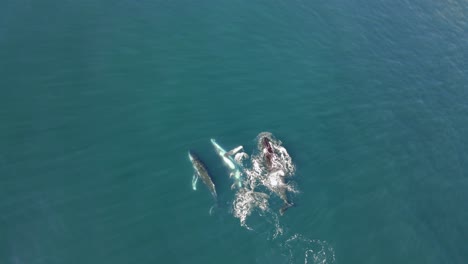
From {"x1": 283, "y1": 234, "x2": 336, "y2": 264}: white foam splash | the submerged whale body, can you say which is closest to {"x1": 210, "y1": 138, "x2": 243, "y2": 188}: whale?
the submerged whale body

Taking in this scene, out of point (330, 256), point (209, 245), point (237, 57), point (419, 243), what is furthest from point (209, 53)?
point (419, 243)

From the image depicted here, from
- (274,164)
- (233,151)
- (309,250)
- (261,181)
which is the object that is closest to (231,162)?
(233,151)

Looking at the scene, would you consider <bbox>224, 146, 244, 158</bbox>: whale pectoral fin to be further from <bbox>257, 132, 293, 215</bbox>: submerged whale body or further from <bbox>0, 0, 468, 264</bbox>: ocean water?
<bbox>257, 132, 293, 215</bbox>: submerged whale body

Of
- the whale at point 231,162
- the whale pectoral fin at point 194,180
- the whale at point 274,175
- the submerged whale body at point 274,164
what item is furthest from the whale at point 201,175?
the whale at point 274,175

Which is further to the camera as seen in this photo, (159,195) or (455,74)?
(455,74)

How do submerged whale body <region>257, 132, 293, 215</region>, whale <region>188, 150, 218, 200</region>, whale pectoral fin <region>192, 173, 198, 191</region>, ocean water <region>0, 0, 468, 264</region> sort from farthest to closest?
submerged whale body <region>257, 132, 293, 215</region> < whale pectoral fin <region>192, 173, 198, 191</region> < whale <region>188, 150, 218, 200</region> < ocean water <region>0, 0, 468, 264</region>

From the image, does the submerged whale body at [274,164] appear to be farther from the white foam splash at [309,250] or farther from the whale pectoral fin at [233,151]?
the white foam splash at [309,250]

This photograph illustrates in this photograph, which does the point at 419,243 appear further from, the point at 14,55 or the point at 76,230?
the point at 14,55
